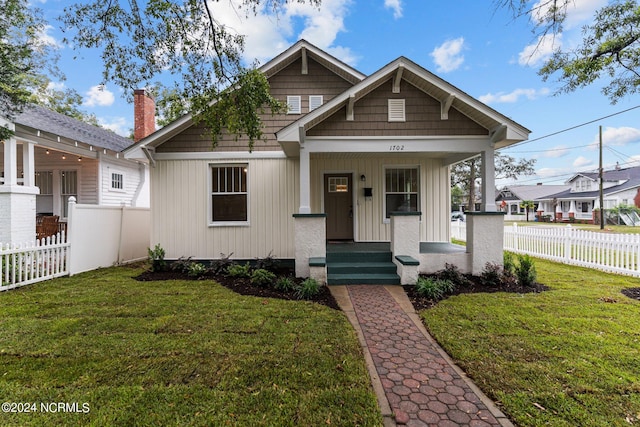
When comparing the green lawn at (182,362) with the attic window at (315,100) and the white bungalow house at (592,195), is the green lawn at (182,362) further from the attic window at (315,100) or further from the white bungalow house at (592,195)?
the white bungalow house at (592,195)

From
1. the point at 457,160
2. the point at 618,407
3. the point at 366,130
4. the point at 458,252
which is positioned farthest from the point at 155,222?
the point at 618,407

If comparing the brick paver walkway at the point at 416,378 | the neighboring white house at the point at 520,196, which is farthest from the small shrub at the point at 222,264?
the neighboring white house at the point at 520,196

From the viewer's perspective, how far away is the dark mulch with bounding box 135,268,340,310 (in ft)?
17.1

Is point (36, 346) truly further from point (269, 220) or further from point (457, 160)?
point (457, 160)

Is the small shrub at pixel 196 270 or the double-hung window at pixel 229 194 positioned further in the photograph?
the double-hung window at pixel 229 194

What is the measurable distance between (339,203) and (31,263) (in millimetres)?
7175

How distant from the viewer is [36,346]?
330 cm

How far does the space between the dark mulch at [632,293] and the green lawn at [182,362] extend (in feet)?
18.0

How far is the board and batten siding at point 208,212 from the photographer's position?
767 centimetres

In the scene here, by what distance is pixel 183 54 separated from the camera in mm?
4891

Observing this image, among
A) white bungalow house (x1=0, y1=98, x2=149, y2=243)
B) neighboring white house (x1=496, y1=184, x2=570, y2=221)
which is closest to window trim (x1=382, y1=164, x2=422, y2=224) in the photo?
white bungalow house (x1=0, y1=98, x2=149, y2=243)

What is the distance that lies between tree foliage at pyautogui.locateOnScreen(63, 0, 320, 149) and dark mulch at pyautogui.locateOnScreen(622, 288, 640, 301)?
291 inches

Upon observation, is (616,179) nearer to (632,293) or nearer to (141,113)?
(632,293)

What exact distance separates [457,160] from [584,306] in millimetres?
4203
